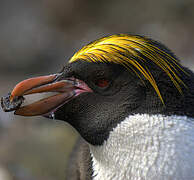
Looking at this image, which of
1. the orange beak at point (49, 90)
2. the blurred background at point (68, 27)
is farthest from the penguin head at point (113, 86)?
the blurred background at point (68, 27)

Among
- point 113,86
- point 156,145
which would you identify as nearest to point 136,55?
point 113,86

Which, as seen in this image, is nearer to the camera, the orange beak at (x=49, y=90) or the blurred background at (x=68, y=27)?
the orange beak at (x=49, y=90)

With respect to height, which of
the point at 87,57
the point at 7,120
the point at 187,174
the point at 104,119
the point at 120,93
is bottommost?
the point at 7,120

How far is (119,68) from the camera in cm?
235

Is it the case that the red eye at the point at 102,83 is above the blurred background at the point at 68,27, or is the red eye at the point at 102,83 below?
above

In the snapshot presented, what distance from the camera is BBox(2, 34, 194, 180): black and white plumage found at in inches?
88.3

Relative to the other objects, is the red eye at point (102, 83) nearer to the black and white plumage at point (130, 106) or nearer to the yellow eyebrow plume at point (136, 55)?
the black and white plumage at point (130, 106)

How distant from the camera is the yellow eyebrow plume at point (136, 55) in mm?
2311

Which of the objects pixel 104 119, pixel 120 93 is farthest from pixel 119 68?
pixel 104 119

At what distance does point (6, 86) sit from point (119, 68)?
6122 mm

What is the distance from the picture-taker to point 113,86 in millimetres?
2365

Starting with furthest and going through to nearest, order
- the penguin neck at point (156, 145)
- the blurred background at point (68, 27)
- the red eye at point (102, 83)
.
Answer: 1. the blurred background at point (68, 27)
2. the red eye at point (102, 83)
3. the penguin neck at point (156, 145)

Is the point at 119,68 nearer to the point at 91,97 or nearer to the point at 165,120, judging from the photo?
the point at 91,97

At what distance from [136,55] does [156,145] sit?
21.1 inches
